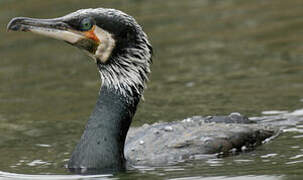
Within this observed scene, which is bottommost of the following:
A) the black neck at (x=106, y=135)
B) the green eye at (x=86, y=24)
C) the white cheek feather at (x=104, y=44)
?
the black neck at (x=106, y=135)

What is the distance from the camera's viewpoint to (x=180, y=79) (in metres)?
14.9

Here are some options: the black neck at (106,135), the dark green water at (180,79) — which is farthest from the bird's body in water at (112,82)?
the dark green water at (180,79)

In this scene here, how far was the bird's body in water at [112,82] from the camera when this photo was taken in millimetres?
9234

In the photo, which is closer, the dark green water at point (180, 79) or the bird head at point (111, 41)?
the bird head at point (111, 41)

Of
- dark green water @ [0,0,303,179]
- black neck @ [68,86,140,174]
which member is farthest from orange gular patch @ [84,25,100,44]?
dark green water @ [0,0,303,179]

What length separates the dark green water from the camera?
1013cm

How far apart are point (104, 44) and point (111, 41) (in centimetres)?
9

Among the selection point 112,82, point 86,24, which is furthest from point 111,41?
point 112,82

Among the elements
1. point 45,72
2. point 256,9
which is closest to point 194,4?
point 256,9

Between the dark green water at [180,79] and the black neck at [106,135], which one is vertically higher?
the dark green water at [180,79]

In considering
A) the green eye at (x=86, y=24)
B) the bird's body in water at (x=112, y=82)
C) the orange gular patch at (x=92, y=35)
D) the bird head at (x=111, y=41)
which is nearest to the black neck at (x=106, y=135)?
the bird's body in water at (x=112, y=82)

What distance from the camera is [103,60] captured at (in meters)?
9.45

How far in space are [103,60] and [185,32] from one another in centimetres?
925

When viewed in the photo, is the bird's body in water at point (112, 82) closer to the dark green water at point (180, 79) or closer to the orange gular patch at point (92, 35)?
the orange gular patch at point (92, 35)
